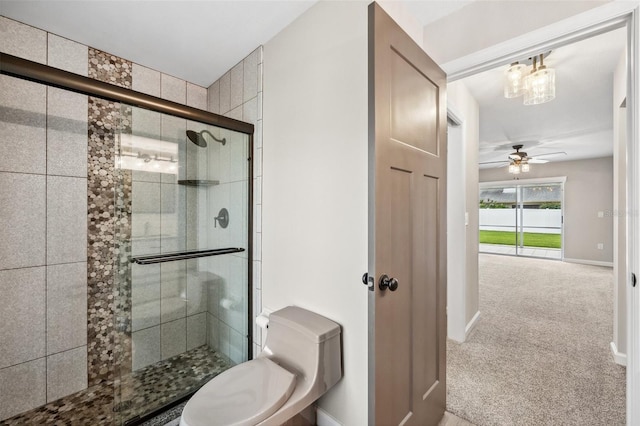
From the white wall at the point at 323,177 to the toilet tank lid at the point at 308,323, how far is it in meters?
0.05

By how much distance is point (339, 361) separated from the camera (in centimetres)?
136

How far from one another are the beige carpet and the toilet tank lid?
40.9 inches

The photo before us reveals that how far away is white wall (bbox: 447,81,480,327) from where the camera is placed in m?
2.52

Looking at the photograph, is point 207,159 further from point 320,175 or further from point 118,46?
point 118,46

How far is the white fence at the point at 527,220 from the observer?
23.0ft

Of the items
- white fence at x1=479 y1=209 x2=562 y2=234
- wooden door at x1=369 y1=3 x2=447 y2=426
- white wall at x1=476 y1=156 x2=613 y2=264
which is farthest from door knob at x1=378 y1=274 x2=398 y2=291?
white fence at x1=479 y1=209 x2=562 y2=234

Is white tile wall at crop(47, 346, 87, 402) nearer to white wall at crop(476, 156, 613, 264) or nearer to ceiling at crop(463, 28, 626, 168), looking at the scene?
ceiling at crop(463, 28, 626, 168)

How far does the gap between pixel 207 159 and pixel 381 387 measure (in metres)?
1.69

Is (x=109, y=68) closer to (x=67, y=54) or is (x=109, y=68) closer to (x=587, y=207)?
(x=67, y=54)

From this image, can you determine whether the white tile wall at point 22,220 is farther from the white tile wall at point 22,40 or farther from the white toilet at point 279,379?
the white toilet at point 279,379

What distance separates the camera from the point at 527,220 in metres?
7.48

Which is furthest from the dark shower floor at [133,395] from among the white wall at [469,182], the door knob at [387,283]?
the white wall at [469,182]

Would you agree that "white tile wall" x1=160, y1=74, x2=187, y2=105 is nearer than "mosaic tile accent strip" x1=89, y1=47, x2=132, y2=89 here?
No

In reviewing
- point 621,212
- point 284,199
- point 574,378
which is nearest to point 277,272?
point 284,199
